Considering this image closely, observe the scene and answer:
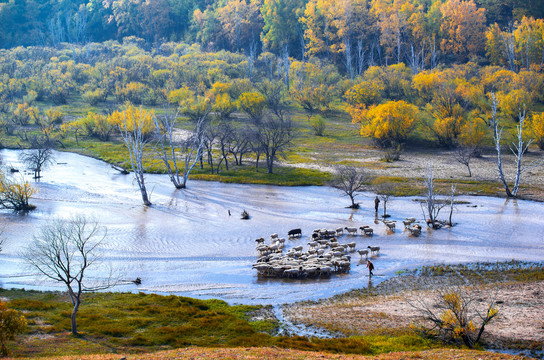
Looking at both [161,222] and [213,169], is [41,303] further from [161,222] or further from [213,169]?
[213,169]

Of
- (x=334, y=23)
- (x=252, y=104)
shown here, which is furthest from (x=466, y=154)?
(x=334, y=23)

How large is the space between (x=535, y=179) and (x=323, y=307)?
3718 centimetres

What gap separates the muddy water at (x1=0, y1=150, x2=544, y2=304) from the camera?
27.9 meters

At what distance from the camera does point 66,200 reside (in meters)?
46.8

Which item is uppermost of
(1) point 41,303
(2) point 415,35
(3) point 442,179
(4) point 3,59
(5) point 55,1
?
(5) point 55,1

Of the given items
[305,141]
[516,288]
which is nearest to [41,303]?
[516,288]

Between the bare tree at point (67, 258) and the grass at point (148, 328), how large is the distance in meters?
0.94

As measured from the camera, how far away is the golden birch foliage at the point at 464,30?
353ft

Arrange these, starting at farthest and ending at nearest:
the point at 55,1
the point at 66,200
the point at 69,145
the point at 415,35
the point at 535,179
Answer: the point at 55,1 < the point at 415,35 < the point at 69,145 < the point at 535,179 < the point at 66,200

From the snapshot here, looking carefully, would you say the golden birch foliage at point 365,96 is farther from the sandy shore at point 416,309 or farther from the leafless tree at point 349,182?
the sandy shore at point 416,309

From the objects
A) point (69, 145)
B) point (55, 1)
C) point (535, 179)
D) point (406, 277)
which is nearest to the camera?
point (406, 277)

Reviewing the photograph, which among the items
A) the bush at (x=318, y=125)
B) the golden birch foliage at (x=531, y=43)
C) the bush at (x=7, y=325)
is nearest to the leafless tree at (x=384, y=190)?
the bush at (x=318, y=125)

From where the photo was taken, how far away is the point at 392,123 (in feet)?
217

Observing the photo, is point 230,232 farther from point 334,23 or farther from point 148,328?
point 334,23
